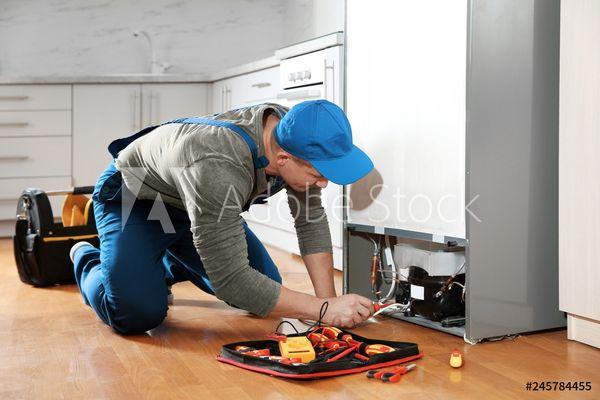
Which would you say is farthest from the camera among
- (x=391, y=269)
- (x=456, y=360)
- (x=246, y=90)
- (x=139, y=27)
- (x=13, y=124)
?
(x=139, y=27)

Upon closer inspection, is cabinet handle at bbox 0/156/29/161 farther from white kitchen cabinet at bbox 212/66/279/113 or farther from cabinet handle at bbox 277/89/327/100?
cabinet handle at bbox 277/89/327/100

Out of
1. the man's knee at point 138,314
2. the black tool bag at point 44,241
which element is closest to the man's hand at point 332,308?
the man's knee at point 138,314

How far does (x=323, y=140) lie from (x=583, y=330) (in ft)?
3.00

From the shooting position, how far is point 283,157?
6.49 feet

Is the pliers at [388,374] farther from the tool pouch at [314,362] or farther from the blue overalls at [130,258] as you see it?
the blue overalls at [130,258]

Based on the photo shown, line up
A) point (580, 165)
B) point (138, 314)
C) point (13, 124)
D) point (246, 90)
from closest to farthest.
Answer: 1. point (580, 165)
2. point (138, 314)
3. point (246, 90)
4. point (13, 124)

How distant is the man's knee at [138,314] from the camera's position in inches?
89.9

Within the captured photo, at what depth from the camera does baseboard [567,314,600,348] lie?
7.01 feet

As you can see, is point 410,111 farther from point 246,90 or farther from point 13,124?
point 13,124

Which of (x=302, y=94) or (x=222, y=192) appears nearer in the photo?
(x=222, y=192)

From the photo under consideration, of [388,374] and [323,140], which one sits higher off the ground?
[323,140]

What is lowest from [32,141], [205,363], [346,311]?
[205,363]

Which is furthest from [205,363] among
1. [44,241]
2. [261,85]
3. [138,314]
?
[261,85]

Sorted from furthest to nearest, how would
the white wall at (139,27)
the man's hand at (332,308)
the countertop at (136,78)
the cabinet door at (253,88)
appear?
the white wall at (139,27) < the countertop at (136,78) < the cabinet door at (253,88) < the man's hand at (332,308)
